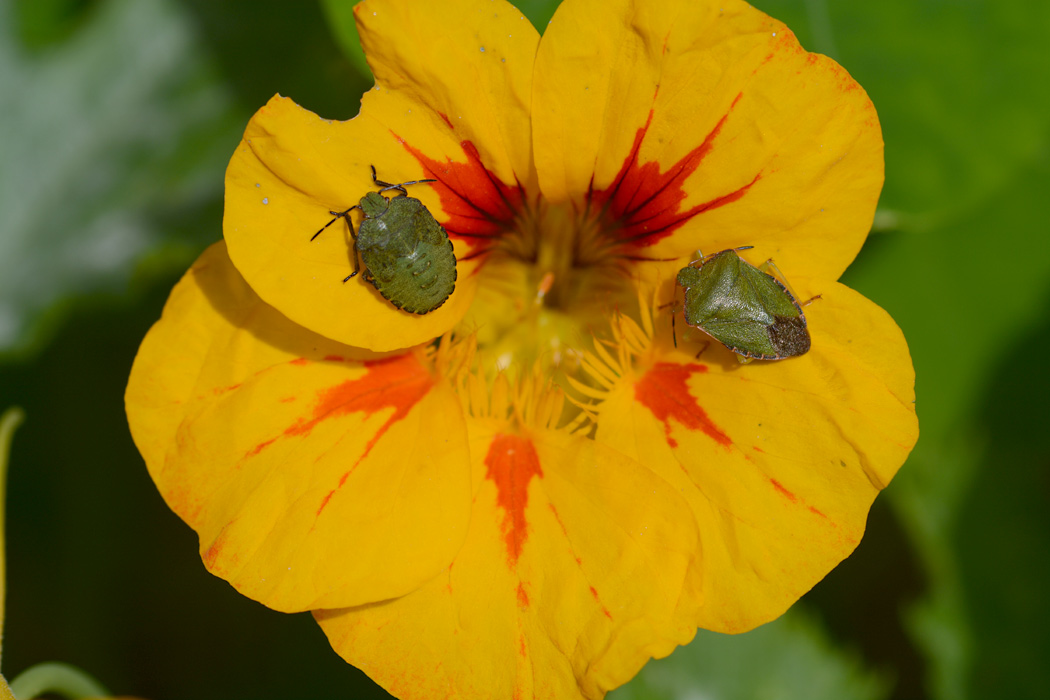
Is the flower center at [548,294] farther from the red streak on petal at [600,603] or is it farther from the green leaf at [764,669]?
the green leaf at [764,669]

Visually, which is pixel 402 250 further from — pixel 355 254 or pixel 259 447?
pixel 259 447

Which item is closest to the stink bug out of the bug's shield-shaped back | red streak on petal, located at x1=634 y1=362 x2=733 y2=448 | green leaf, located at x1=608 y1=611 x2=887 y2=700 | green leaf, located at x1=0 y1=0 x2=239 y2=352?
the bug's shield-shaped back

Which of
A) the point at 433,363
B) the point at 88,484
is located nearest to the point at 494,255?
the point at 433,363

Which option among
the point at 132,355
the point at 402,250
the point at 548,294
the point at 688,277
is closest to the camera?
the point at 402,250

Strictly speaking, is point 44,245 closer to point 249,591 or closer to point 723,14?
point 249,591

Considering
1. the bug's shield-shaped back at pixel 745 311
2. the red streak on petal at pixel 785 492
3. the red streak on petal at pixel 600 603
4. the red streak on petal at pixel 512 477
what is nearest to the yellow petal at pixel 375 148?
the red streak on petal at pixel 512 477

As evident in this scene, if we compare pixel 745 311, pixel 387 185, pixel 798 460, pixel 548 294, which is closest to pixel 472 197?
pixel 387 185

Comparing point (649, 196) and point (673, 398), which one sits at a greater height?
point (649, 196)
